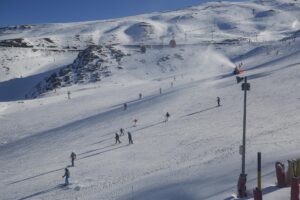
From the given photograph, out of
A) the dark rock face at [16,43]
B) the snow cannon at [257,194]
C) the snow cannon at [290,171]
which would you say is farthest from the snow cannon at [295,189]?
the dark rock face at [16,43]

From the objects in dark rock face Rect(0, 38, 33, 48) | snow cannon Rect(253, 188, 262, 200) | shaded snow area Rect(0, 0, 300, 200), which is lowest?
shaded snow area Rect(0, 0, 300, 200)

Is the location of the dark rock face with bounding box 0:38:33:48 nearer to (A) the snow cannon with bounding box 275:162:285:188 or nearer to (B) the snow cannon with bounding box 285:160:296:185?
(A) the snow cannon with bounding box 275:162:285:188

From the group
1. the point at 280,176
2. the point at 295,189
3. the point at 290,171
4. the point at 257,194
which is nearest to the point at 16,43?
the point at 280,176

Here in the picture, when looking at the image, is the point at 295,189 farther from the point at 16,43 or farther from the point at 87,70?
the point at 16,43

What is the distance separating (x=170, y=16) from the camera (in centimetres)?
19225

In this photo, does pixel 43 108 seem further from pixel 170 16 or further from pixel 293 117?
pixel 170 16

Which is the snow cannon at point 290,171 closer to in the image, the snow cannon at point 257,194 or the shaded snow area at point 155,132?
the shaded snow area at point 155,132

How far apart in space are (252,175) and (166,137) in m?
12.7

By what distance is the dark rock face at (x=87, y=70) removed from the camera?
8388 centimetres

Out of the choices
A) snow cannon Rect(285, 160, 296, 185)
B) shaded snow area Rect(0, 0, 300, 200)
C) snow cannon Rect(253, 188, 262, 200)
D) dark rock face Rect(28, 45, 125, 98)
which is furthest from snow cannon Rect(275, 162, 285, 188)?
dark rock face Rect(28, 45, 125, 98)

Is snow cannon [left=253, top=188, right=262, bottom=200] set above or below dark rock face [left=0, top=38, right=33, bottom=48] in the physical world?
below

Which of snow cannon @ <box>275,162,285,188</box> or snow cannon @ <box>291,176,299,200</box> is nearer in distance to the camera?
snow cannon @ <box>291,176,299,200</box>

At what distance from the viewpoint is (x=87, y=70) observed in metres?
87.7

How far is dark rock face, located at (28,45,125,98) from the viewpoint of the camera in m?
83.9
